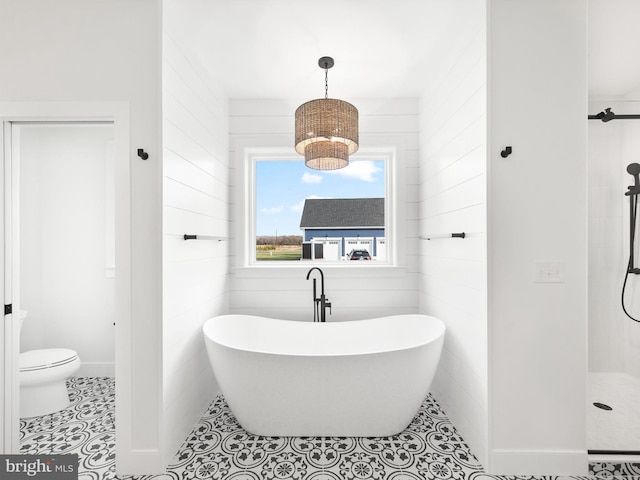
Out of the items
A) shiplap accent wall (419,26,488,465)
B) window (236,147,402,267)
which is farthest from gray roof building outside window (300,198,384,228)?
shiplap accent wall (419,26,488,465)

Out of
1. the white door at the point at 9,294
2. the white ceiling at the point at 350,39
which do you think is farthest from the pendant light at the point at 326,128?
the white door at the point at 9,294

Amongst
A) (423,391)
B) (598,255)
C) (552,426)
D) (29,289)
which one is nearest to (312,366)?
(423,391)

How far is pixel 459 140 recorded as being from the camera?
208 cm

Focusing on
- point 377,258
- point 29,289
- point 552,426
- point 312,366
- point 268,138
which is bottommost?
point 552,426

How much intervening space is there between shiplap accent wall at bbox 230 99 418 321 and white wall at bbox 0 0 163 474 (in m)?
Result: 1.18

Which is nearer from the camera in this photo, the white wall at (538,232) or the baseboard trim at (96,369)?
the white wall at (538,232)

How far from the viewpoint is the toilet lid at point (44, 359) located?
7.17 ft

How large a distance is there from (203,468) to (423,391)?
53.1 inches

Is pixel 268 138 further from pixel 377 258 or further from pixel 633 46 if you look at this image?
pixel 633 46

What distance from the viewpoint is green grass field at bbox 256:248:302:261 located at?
3129 mm

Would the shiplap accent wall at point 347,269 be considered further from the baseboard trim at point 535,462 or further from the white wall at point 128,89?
the baseboard trim at point 535,462

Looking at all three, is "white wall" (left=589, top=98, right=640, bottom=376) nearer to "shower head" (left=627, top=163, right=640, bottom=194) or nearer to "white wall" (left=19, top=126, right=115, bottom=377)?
"shower head" (left=627, top=163, right=640, bottom=194)

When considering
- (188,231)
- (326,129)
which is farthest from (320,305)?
(326,129)

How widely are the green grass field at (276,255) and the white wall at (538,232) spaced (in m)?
1.85
